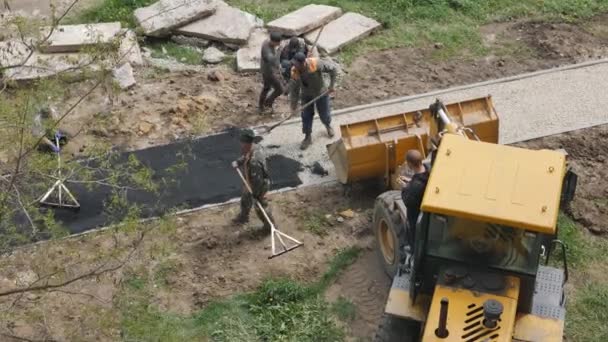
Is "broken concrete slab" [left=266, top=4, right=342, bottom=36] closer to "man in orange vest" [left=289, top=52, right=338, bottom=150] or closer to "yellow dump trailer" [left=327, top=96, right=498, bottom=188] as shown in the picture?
"man in orange vest" [left=289, top=52, right=338, bottom=150]

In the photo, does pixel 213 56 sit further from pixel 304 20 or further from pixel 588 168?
pixel 588 168

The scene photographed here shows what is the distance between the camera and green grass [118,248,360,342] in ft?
30.4

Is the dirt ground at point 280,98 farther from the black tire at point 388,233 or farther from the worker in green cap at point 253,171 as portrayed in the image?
the black tire at point 388,233

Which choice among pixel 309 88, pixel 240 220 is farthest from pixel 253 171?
pixel 309 88

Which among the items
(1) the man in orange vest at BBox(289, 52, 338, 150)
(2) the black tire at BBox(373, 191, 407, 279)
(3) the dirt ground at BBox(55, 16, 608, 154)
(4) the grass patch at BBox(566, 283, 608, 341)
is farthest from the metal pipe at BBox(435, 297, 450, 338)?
(3) the dirt ground at BBox(55, 16, 608, 154)

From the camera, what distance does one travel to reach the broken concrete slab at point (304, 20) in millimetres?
14984

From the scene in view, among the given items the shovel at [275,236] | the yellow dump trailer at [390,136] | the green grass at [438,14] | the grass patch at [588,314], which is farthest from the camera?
the green grass at [438,14]

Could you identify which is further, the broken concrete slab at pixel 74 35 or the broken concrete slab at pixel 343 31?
the broken concrete slab at pixel 343 31

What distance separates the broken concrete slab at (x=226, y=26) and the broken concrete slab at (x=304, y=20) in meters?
0.44

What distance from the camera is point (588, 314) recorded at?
9.55m

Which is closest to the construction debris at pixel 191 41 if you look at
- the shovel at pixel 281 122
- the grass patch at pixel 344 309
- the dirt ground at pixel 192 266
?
the shovel at pixel 281 122

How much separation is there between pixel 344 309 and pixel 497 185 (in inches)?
119

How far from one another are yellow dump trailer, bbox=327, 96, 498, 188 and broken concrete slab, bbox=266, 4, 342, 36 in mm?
4415

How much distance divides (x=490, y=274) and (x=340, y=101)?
6.52 m
